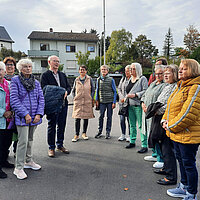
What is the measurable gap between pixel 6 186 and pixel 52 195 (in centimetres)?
87

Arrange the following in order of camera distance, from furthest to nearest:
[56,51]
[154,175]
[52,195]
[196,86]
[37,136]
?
[56,51]
[37,136]
[154,175]
[52,195]
[196,86]

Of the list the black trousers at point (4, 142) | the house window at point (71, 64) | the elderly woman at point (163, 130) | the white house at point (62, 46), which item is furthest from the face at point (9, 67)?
the house window at point (71, 64)

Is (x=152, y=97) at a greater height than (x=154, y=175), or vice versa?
(x=152, y=97)

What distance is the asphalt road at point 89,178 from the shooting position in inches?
118

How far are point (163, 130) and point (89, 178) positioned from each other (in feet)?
5.18

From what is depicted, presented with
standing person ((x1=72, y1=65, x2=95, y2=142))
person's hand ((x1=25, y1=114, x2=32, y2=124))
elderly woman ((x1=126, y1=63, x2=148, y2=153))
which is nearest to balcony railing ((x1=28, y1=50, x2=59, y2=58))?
standing person ((x1=72, y1=65, x2=95, y2=142))

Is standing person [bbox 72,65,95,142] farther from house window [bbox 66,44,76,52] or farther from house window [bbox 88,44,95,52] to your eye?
house window [bbox 88,44,95,52]

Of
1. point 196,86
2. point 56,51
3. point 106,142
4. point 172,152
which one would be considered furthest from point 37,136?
point 56,51

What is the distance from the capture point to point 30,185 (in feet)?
10.8

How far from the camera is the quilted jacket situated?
250 cm

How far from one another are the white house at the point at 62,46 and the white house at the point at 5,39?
23940 millimetres

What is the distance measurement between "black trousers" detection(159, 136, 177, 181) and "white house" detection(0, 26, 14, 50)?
197 ft

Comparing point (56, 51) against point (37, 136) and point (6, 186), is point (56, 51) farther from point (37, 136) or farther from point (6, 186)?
point (6, 186)

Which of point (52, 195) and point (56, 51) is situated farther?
point (56, 51)
